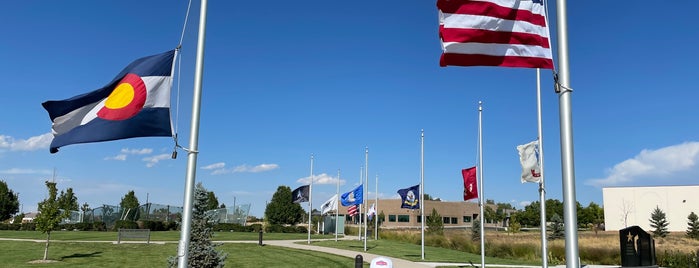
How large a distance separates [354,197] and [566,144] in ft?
104

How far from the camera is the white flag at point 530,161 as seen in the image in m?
16.3

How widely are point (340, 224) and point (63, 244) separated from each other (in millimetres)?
35618

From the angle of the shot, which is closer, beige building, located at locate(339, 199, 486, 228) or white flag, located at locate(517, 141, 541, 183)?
white flag, located at locate(517, 141, 541, 183)

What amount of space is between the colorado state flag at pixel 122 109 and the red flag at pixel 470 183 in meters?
15.5

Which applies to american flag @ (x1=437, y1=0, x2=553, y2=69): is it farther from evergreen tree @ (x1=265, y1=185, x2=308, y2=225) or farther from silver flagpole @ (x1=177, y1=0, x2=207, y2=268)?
evergreen tree @ (x1=265, y1=185, x2=308, y2=225)

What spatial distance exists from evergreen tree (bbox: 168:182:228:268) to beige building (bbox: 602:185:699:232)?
265 feet

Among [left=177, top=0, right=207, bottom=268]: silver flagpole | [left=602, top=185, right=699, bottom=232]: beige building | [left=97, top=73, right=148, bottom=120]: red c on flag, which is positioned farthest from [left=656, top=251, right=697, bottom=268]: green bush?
[left=602, top=185, right=699, bottom=232]: beige building

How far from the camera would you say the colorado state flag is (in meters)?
7.74

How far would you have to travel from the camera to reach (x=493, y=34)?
605cm

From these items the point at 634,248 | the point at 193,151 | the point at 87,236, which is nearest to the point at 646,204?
the point at 634,248

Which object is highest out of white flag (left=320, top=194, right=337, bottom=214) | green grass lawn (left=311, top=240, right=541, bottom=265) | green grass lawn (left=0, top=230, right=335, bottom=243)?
white flag (left=320, top=194, right=337, bottom=214)

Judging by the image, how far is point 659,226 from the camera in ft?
222

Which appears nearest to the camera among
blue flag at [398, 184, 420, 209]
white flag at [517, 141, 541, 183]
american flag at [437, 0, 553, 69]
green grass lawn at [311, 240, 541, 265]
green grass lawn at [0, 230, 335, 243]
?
american flag at [437, 0, 553, 69]

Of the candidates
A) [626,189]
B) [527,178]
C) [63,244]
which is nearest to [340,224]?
[63,244]
